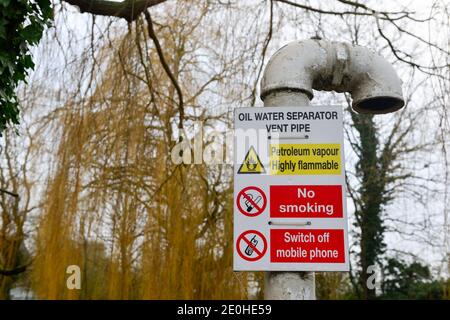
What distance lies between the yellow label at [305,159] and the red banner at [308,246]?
0.83 ft

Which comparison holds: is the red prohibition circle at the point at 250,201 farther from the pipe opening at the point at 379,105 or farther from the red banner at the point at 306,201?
the pipe opening at the point at 379,105

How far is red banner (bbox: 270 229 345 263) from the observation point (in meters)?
2.17

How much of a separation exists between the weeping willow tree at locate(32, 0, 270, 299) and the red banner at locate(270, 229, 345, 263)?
2.66 metres

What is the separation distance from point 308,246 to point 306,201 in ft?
0.60

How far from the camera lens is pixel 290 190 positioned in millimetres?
2240

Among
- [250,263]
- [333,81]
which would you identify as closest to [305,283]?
[250,263]

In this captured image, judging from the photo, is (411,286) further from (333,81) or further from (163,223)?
(333,81)

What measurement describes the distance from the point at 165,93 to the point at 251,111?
3.39m

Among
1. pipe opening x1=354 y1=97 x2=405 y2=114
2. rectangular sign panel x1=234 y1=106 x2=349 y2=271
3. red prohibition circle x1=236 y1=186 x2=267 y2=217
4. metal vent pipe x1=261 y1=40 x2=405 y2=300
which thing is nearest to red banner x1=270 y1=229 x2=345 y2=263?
rectangular sign panel x1=234 y1=106 x2=349 y2=271

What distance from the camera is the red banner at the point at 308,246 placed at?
2.17 metres

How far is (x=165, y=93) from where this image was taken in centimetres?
562

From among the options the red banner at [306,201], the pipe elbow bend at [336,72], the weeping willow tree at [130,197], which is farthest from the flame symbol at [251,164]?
the weeping willow tree at [130,197]

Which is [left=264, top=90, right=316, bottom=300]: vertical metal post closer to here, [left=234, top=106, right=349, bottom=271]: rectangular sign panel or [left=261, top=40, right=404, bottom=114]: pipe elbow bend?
[left=234, top=106, right=349, bottom=271]: rectangular sign panel

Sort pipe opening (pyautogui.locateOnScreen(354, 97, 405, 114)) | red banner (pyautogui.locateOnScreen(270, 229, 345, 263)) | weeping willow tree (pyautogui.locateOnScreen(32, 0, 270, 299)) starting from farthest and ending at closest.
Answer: weeping willow tree (pyautogui.locateOnScreen(32, 0, 270, 299)), pipe opening (pyautogui.locateOnScreen(354, 97, 405, 114)), red banner (pyautogui.locateOnScreen(270, 229, 345, 263))
